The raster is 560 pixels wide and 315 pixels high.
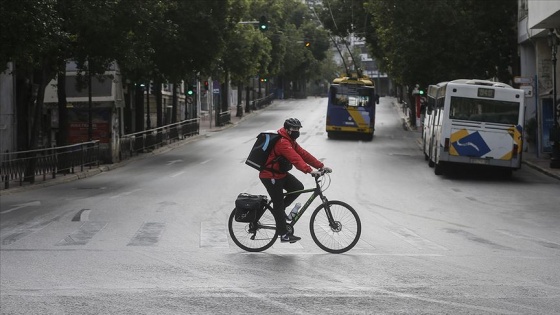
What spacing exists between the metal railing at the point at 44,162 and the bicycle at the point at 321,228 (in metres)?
15.3

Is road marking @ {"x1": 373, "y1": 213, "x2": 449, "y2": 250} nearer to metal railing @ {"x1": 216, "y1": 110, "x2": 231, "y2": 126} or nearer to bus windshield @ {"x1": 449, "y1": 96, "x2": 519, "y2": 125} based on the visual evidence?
bus windshield @ {"x1": 449, "y1": 96, "x2": 519, "y2": 125}

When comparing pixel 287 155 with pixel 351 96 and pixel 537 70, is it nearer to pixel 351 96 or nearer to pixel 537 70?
pixel 537 70

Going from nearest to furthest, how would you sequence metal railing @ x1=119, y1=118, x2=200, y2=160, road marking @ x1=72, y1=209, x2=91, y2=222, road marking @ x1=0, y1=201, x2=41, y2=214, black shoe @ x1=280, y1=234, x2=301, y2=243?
1. black shoe @ x1=280, y1=234, x2=301, y2=243
2. road marking @ x1=72, y1=209, x2=91, y2=222
3. road marking @ x1=0, y1=201, x2=41, y2=214
4. metal railing @ x1=119, y1=118, x2=200, y2=160

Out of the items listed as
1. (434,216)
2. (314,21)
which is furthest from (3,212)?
(314,21)

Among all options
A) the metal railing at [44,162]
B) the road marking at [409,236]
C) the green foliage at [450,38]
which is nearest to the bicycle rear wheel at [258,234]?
the road marking at [409,236]

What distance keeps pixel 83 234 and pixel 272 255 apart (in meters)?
3.98

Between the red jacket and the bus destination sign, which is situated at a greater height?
the bus destination sign

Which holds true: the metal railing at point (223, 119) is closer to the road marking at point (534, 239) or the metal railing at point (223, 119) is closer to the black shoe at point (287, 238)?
the road marking at point (534, 239)

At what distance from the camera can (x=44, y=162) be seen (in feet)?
98.9

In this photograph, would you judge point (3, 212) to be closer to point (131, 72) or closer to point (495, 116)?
point (495, 116)

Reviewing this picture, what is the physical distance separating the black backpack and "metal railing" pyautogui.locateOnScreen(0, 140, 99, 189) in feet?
51.4

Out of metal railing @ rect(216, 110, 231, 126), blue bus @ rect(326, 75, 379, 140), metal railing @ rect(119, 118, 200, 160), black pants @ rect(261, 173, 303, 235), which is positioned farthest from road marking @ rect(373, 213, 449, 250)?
metal railing @ rect(216, 110, 231, 126)

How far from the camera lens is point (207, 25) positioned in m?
44.8

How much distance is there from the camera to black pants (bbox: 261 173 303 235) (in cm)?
1297
